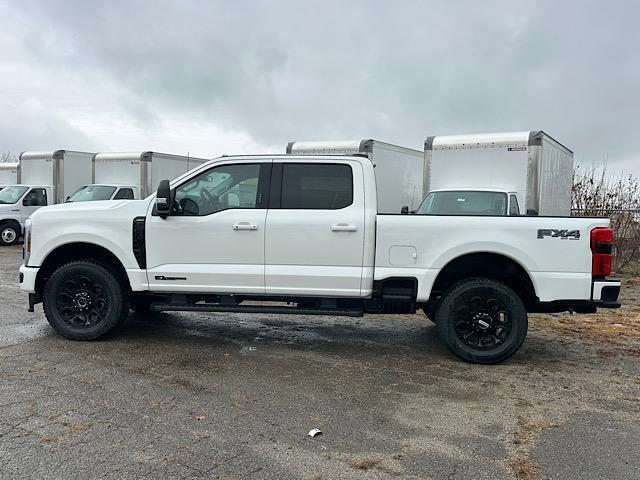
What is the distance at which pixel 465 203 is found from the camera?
10320 millimetres

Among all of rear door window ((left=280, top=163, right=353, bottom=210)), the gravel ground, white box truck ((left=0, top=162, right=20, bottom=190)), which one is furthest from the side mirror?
white box truck ((left=0, top=162, right=20, bottom=190))

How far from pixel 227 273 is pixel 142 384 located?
1.41 m

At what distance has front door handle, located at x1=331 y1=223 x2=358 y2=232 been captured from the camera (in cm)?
560

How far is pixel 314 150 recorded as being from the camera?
13.1 metres

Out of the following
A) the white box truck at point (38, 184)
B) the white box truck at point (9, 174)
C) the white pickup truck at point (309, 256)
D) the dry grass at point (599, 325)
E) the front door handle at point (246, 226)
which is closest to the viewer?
the white pickup truck at point (309, 256)

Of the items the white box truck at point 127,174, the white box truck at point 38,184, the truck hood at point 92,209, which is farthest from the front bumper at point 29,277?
the white box truck at point 38,184

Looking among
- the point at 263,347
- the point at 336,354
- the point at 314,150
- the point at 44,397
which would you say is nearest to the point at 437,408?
the point at 336,354

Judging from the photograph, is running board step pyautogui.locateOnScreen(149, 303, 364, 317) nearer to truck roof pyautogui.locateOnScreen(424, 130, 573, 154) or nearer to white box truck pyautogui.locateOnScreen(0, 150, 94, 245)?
truck roof pyautogui.locateOnScreen(424, 130, 573, 154)

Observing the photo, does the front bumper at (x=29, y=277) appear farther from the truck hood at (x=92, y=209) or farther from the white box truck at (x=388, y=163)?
the white box truck at (x=388, y=163)

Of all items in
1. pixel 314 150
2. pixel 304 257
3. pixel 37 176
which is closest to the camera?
pixel 304 257

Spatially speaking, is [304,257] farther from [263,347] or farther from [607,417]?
[607,417]

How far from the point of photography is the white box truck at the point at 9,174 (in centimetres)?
2173

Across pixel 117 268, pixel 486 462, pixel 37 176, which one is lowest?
pixel 486 462

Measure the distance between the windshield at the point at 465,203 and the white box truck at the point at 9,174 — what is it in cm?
1773
